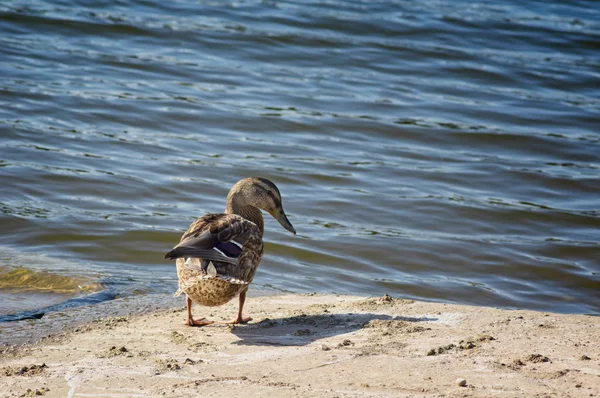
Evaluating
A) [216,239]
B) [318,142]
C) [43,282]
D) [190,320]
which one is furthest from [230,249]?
[318,142]

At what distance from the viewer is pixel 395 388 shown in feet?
13.9

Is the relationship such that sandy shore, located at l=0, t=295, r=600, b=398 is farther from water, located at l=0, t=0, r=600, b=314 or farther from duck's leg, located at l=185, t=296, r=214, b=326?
water, located at l=0, t=0, r=600, b=314

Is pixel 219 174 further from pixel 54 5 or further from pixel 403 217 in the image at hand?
pixel 54 5

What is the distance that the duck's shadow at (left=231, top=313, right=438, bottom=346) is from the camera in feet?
17.0

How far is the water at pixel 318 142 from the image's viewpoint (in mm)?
7930

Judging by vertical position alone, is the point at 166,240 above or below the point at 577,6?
below

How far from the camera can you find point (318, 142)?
1136 cm

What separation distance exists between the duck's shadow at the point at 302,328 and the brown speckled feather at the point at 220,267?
0.28 meters

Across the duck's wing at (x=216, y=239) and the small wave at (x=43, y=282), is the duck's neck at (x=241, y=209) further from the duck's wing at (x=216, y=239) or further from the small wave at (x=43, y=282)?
the small wave at (x=43, y=282)

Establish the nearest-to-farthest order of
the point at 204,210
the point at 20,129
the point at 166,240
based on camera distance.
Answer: the point at 166,240
the point at 204,210
the point at 20,129

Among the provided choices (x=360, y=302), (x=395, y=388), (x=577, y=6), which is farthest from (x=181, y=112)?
(x=577, y=6)

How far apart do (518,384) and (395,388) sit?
0.61m

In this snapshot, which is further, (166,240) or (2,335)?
(166,240)

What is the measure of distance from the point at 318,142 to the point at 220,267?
20.3ft
